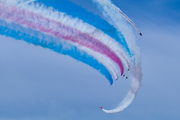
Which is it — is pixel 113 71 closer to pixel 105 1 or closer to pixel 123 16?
pixel 123 16

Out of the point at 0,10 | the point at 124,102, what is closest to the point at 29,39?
the point at 0,10

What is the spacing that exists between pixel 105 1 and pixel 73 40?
13.7 ft

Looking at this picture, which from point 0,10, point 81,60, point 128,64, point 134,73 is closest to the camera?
point 0,10

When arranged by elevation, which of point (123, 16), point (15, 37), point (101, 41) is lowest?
point (15, 37)

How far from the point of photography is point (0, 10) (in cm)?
1764

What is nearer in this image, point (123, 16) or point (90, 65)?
point (123, 16)

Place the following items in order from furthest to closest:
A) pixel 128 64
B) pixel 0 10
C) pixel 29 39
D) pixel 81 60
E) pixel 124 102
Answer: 1. pixel 124 102
2. pixel 128 64
3. pixel 81 60
4. pixel 29 39
5. pixel 0 10

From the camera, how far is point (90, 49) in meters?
22.3

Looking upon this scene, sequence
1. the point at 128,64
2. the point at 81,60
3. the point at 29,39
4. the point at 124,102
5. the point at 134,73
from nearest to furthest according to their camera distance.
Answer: the point at 29,39 < the point at 81,60 < the point at 128,64 < the point at 134,73 < the point at 124,102

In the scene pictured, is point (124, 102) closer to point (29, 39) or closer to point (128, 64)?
point (128, 64)

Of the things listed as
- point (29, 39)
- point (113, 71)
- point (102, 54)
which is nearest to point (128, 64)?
point (113, 71)

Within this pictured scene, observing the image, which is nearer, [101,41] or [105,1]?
[105,1]

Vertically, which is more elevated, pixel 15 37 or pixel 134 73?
pixel 134 73

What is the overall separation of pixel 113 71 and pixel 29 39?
403 inches
